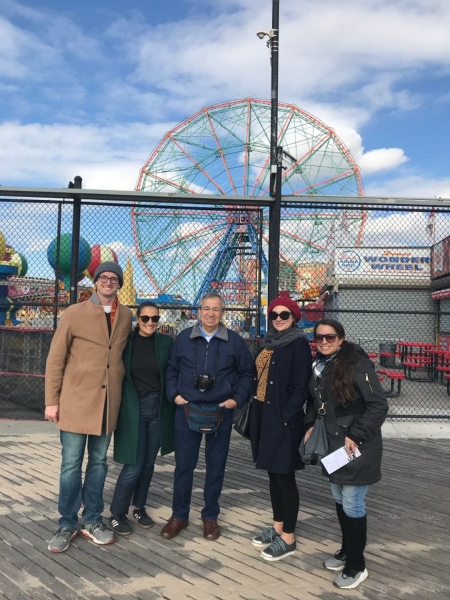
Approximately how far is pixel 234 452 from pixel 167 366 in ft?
8.10

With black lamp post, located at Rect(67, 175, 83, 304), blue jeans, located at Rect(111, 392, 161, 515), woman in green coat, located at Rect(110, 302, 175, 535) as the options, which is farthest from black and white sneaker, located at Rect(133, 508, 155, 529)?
black lamp post, located at Rect(67, 175, 83, 304)

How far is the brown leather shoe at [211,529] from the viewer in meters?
3.36

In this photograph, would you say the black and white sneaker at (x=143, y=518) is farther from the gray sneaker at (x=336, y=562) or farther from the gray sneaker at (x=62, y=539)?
the gray sneaker at (x=336, y=562)

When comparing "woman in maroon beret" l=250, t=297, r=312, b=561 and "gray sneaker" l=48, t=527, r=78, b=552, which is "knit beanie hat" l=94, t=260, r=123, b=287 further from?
"gray sneaker" l=48, t=527, r=78, b=552

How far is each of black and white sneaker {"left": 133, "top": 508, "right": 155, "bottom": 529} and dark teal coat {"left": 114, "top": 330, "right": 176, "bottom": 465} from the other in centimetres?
45

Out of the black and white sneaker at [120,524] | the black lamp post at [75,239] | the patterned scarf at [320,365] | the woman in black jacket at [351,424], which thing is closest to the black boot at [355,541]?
the woman in black jacket at [351,424]

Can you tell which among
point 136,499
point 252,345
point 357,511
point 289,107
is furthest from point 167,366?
point 289,107

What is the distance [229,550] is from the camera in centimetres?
323

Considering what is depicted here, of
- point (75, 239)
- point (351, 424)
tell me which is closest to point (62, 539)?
point (351, 424)

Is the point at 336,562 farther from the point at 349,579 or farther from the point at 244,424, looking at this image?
the point at 244,424

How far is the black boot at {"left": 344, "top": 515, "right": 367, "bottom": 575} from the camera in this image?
9.25ft

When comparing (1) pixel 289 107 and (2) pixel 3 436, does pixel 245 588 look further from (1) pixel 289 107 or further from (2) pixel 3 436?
(1) pixel 289 107

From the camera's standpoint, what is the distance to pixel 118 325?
3.31m

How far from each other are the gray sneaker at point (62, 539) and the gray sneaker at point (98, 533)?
0.07m
